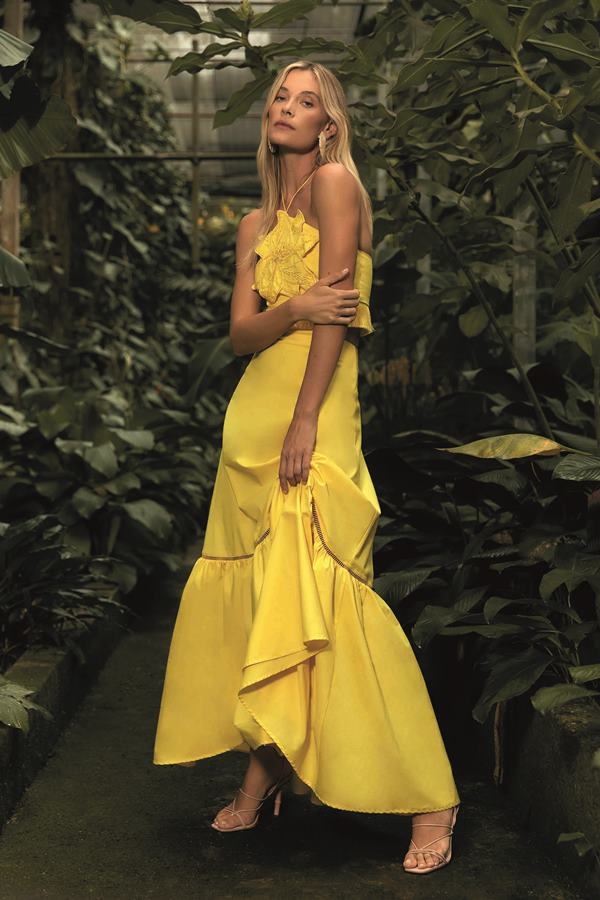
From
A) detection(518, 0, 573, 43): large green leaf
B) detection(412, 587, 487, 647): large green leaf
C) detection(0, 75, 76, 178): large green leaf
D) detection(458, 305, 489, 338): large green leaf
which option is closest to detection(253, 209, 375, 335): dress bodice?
detection(518, 0, 573, 43): large green leaf

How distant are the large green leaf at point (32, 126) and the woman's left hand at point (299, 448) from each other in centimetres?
127

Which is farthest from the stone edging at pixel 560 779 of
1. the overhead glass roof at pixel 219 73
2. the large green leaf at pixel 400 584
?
the overhead glass roof at pixel 219 73

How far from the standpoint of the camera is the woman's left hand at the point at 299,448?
269cm

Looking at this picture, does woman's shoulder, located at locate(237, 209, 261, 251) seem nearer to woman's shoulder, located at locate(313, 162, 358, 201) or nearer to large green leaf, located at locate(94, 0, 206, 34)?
woman's shoulder, located at locate(313, 162, 358, 201)

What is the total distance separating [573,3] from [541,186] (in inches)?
69.4

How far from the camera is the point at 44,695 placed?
3.47 metres

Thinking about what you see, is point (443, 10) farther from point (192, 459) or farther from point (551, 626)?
point (192, 459)

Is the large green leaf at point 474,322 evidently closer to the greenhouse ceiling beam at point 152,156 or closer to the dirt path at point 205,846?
the dirt path at point 205,846

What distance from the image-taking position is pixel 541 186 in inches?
173

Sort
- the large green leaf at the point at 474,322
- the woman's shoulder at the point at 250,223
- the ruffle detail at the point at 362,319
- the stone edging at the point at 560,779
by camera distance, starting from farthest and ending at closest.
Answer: the large green leaf at the point at 474,322 → the woman's shoulder at the point at 250,223 → the ruffle detail at the point at 362,319 → the stone edging at the point at 560,779

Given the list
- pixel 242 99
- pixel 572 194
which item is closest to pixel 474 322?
pixel 242 99

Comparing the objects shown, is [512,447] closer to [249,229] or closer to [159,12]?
[249,229]

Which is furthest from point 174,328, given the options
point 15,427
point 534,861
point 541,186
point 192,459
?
point 534,861

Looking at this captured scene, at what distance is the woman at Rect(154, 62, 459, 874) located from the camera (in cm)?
260
